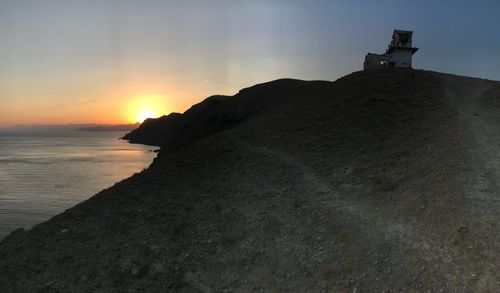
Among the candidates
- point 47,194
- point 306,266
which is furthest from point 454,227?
point 47,194

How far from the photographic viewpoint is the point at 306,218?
17.6m

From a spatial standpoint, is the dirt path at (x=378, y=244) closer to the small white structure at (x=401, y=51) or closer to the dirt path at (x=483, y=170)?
the dirt path at (x=483, y=170)

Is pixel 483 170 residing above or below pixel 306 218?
above

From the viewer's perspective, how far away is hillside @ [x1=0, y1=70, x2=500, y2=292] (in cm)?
1390

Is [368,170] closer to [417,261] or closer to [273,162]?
[273,162]

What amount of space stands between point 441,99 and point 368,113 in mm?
5031

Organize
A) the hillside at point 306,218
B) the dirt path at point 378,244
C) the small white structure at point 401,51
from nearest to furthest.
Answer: the dirt path at point 378,244
the hillside at point 306,218
the small white structure at point 401,51

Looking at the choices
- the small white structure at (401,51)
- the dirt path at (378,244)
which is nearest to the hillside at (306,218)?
the dirt path at (378,244)

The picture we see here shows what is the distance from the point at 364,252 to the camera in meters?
14.5

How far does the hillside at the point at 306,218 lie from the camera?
1390 centimetres

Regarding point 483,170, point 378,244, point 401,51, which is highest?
point 401,51

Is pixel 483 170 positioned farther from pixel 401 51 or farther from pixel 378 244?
pixel 401 51

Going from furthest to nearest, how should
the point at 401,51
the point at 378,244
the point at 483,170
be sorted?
the point at 401,51, the point at 483,170, the point at 378,244

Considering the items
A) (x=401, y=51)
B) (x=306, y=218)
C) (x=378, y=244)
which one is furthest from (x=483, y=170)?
(x=401, y=51)
